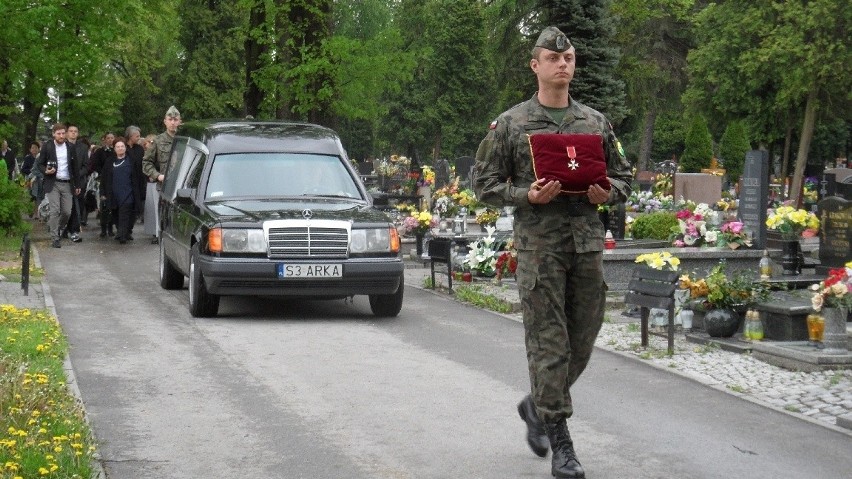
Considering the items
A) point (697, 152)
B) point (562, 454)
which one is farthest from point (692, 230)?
point (697, 152)

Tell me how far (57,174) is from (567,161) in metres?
16.8

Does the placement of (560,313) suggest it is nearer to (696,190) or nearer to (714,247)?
(714,247)

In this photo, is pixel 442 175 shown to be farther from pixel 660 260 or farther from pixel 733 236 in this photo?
pixel 660 260

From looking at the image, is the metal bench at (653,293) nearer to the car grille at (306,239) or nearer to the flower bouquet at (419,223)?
the car grille at (306,239)

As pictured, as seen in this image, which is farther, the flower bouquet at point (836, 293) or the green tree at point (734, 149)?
the green tree at point (734, 149)

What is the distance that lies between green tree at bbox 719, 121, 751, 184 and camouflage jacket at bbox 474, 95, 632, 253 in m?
48.3

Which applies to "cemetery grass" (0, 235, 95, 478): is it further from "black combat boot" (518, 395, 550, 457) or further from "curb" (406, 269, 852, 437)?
"curb" (406, 269, 852, 437)

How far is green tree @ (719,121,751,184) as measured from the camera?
180ft

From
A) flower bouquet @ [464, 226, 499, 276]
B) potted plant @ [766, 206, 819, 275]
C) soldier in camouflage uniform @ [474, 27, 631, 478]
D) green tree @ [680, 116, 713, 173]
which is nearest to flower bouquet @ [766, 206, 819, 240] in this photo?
potted plant @ [766, 206, 819, 275]

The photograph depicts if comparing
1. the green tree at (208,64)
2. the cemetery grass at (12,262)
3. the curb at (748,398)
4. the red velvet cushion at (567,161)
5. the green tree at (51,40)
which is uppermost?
the green tree at (208,64)

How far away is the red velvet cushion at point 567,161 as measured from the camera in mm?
6973

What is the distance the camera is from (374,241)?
13.6 m

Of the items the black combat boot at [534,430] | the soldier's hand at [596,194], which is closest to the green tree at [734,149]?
the black combat boot at [534,430]

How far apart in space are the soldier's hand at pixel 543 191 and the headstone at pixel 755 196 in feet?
41.3
